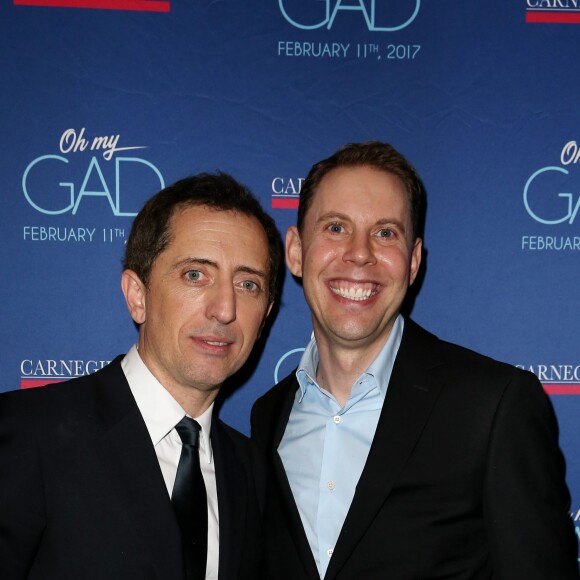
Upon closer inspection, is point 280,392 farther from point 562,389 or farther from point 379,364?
point 562,389

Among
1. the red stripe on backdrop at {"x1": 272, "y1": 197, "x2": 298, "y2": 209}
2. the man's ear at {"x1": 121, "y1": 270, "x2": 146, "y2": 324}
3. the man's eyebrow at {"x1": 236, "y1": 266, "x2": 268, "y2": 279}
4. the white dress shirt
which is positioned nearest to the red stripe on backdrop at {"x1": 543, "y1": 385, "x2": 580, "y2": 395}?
the red stripe on backdrop at {"x1": 272, "y1": 197, "x2": 298, "y2": 209}

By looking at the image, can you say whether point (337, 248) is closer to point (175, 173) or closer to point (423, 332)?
A: point (423, 332)

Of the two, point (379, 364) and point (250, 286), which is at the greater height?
point (250, 286)

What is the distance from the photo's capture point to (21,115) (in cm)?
273

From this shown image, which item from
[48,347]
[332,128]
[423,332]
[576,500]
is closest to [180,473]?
[423,332]

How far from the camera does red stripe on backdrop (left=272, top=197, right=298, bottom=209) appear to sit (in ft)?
9.12

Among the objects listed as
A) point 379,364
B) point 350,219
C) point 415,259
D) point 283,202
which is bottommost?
point 379,364

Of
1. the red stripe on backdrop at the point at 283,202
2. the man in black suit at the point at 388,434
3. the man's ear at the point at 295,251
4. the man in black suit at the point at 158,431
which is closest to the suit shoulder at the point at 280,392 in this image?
the man in black suit at the point at 388,434

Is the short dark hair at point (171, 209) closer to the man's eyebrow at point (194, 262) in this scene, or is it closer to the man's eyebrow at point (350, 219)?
the man's eyebrow at point (194, 262)

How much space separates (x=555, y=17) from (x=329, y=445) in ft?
6.66

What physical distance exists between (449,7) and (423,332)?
1.45m

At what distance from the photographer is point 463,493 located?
1884 millimetres

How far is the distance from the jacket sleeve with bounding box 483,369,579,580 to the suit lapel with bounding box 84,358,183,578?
88 centimetres

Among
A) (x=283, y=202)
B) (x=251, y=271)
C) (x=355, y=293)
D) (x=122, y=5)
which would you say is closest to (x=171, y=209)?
(x=251, y=271)
